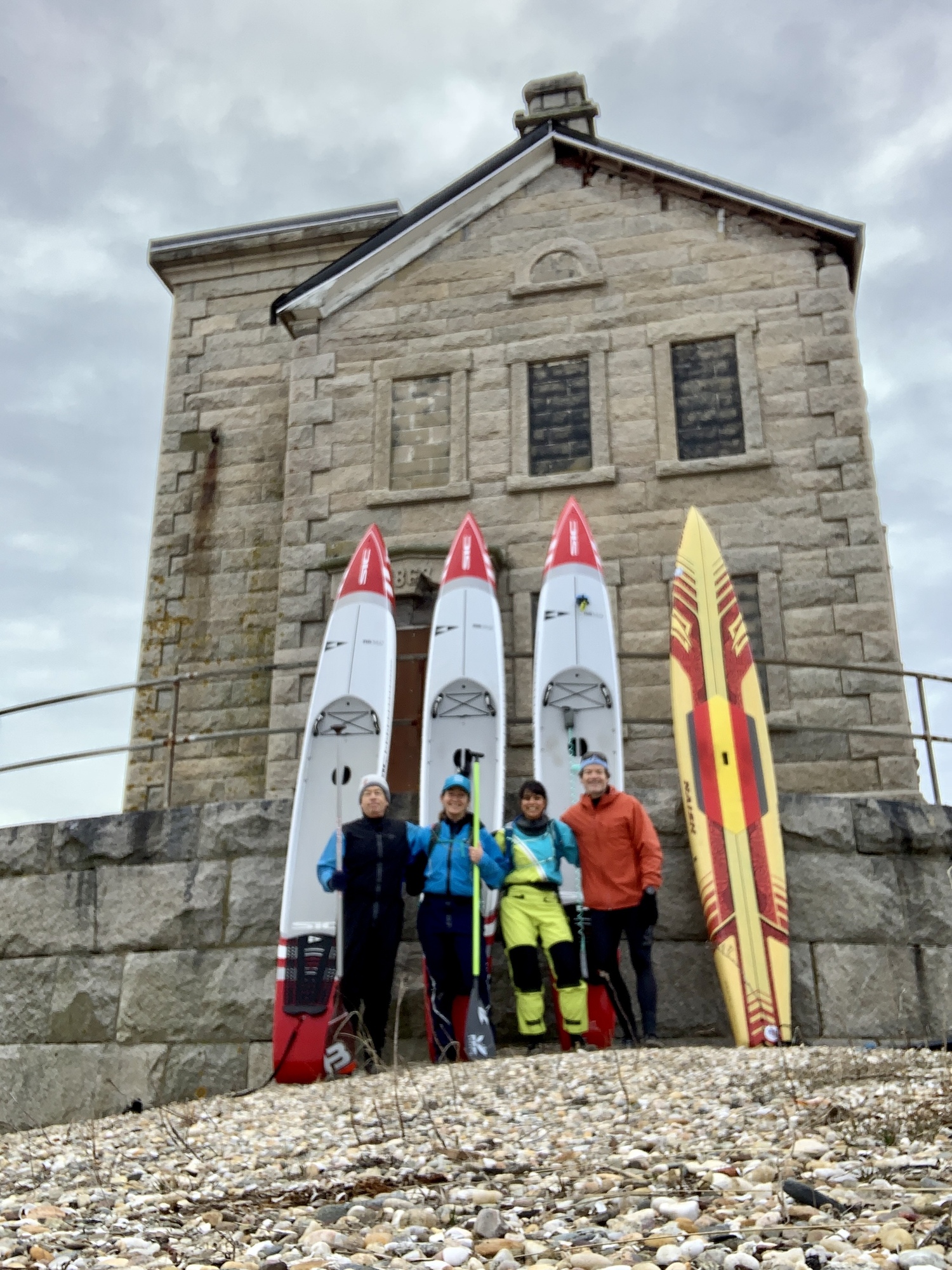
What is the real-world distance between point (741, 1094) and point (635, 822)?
8.08ft

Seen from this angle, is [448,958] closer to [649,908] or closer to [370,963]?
[370,963]

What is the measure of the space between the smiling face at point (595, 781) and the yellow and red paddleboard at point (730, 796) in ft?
3.15

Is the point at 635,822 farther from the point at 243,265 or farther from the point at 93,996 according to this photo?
the point at 243,265

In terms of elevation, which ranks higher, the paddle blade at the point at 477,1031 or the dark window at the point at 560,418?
the dark window at the point at 560,418

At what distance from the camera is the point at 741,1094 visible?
450cm

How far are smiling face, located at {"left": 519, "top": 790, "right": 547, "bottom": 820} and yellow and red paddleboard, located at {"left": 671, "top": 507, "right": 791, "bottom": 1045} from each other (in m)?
1.26

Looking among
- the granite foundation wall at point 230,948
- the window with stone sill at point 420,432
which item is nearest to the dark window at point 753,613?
the granite foundation wall at point 230,948

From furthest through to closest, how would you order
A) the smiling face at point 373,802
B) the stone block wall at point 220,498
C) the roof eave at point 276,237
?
the roof eave at point 276,237 → the stone block wall at point 220,498 → the smiling face at point 373,802

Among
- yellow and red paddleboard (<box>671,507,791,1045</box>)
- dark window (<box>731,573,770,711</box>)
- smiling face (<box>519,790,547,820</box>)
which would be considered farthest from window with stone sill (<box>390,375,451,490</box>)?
smiling face (<box>519,790,547,820</box>)

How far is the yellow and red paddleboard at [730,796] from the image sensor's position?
6996 mm

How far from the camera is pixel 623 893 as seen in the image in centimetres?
670

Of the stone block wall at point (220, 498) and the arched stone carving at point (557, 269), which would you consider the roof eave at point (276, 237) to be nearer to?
the stone block wall at point (220, 498)

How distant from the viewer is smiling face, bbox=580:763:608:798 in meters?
6.98

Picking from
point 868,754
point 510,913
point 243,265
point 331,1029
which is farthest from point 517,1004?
point 243,265
